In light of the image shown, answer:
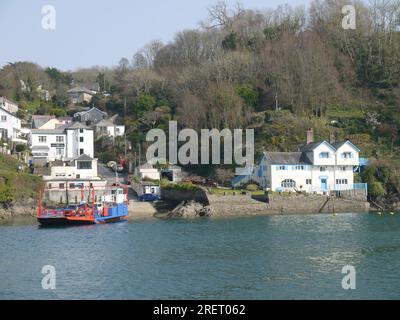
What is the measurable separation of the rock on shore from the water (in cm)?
403

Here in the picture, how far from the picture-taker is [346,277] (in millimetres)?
28703

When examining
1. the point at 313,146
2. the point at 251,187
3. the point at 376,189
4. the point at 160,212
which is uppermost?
the point at 313,146

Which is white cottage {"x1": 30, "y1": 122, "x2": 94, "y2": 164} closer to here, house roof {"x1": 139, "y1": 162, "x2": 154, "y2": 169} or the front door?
house roof {"x1": 139, "y1": 162, "x2": 154, "y2": 169}

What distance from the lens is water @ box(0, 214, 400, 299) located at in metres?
26.9

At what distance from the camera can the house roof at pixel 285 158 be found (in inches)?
2339

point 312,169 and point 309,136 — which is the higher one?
point 309,136

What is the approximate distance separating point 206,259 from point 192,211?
20320mm

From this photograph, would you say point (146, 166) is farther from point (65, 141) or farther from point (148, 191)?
point (65, 141)

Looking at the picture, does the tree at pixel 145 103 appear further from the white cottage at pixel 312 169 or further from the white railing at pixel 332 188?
the white railing at pixel 332 188

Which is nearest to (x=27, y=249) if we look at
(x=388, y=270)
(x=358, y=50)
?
(x=388, y=270)

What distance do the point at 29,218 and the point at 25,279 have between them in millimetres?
26605

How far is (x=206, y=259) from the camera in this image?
33.8 metres

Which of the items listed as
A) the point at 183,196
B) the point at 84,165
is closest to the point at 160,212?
the point at 183,196
